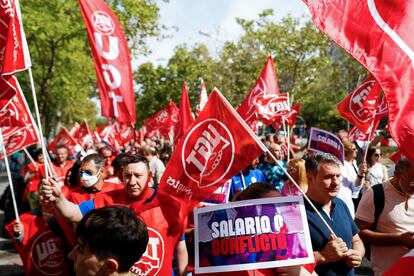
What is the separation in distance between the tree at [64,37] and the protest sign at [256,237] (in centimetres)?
1826

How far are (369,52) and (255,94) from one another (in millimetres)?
6761

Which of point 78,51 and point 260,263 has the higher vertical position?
point 78,51

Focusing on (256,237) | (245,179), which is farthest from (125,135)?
(256,237)

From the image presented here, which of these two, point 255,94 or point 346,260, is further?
point 255,94

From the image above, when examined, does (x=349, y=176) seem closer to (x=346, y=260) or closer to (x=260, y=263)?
(x=346, y=260)

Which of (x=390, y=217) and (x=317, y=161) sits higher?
(x=317, y=161)

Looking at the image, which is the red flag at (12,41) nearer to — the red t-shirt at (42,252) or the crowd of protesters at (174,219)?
the crowd of protesters at (174,219)

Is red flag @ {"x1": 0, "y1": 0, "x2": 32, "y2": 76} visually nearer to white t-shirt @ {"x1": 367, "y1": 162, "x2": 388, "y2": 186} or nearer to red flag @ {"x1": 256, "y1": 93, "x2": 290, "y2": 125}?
white t-shirt @ {"x1": 367, "y1": 162, "x2": 388, "y2": 186}

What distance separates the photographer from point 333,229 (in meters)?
3.51

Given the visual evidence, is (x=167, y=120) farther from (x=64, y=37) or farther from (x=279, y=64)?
(x=279, y=64)

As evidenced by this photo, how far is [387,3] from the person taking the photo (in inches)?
107

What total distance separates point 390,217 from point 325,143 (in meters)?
3.62

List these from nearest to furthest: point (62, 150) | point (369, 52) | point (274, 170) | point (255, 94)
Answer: point (369, 52) < point (274, 170) < point (62, 150) < point (255, 94)

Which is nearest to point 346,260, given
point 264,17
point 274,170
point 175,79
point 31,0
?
point 274,170
